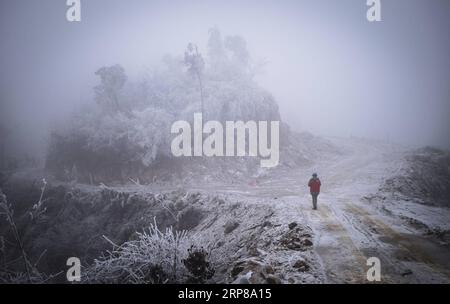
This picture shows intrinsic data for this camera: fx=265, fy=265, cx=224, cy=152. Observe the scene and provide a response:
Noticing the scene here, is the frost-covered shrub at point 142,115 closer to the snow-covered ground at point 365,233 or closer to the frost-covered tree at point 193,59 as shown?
the frost-covered tree at point 193,59

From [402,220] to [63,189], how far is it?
97.1ft

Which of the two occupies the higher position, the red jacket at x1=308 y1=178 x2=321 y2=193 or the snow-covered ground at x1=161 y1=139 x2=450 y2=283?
the red jacket at x1=308 y1=178 x2=321 y2=193

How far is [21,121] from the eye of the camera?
7044cm

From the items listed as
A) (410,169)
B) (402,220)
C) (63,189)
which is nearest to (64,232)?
(63,189)

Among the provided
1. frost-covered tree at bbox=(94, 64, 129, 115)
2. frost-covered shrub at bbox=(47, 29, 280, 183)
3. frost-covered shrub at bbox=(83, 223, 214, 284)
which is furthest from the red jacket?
frost-covered tree at bbox=(94, 64, 129, 115)

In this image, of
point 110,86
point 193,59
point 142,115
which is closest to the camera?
point 142,115

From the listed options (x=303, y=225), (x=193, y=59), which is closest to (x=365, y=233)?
(x=303, y=225)

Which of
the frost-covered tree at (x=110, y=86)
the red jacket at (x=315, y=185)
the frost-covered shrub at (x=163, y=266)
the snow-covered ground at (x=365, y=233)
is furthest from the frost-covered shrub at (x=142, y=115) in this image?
the frost-covered shrub at (x=163, y=266)

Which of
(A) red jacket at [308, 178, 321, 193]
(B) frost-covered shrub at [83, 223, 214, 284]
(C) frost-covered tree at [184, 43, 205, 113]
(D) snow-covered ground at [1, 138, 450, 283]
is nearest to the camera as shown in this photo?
(D) snow-covered ground at [1, 138, 450, 283]

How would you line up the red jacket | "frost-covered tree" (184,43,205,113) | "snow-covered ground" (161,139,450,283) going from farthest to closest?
1. "frost-covered tree" (184,43,205,113)
2. the red jacket
3. "snow-covered ground" (161,139,450,283)

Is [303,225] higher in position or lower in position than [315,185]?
lower

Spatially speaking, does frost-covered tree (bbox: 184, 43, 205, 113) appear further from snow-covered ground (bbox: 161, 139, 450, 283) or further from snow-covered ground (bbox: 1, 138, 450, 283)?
snow-covered ground (bbox: 161, 139, 450, 283)

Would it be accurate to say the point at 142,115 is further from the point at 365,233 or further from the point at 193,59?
the point at 365,233
